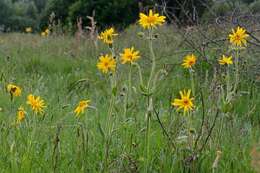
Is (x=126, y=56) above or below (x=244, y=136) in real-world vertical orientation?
above

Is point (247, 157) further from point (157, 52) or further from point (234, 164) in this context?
point (157, 52)

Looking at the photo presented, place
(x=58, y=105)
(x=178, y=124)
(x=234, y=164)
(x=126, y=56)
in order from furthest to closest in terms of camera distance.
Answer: (x=58, y=105) < (x=178, y=124) < (x=234, y=164) < (x=126, y=56)

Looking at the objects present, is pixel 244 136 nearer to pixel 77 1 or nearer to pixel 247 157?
pixel 247 157

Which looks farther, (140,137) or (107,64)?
(140,137)

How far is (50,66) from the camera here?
234 inches

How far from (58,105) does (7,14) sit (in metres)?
34.3

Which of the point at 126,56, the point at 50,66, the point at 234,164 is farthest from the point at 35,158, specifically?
the point at 50,66

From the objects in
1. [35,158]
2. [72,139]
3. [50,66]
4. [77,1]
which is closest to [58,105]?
[72,139]

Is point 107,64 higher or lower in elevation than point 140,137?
higher

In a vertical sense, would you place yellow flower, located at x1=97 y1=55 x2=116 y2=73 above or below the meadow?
above

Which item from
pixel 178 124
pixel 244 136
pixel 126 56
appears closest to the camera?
pixel 126 56

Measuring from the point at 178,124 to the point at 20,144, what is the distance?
28.7 inches

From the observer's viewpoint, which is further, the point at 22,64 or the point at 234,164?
the point at 22,64

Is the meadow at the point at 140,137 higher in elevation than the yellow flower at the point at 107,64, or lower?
lower
